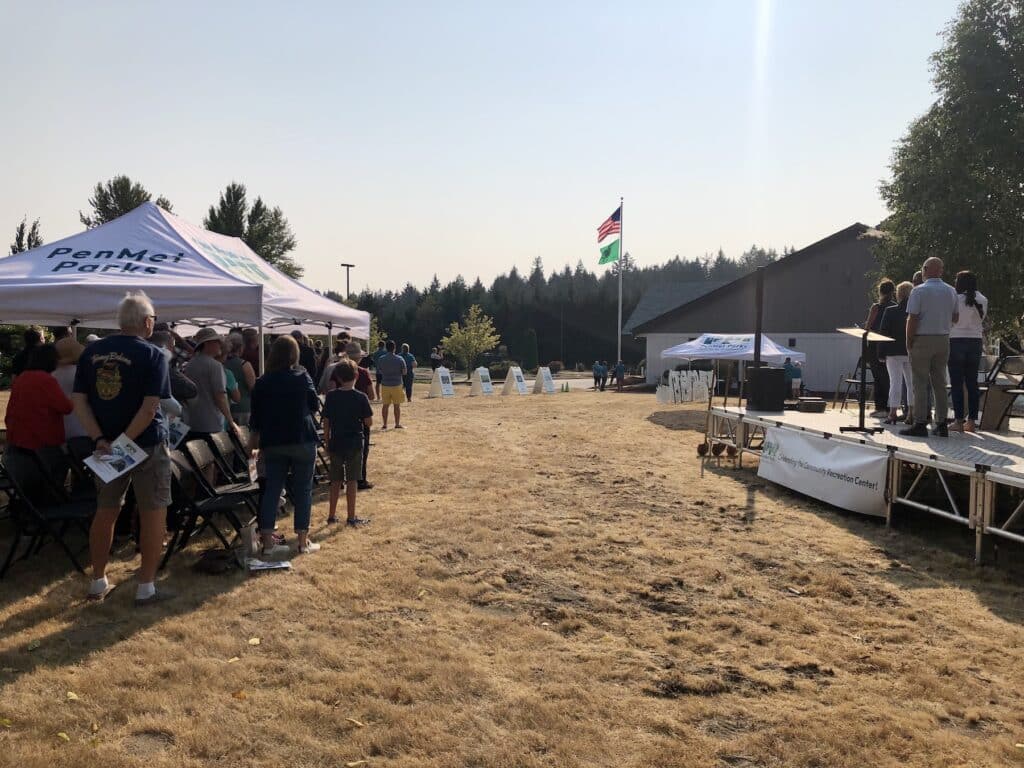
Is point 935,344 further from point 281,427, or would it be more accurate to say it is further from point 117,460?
point 117,460

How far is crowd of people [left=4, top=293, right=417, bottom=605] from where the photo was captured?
13.6ft

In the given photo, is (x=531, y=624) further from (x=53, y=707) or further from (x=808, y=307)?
(x=808, y=307)

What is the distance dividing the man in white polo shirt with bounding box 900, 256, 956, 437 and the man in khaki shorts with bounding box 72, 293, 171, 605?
6.47 metres

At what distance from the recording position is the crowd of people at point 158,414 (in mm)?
4137

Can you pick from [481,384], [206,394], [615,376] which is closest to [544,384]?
[481,384]

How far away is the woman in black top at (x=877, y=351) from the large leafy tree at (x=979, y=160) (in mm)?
11162

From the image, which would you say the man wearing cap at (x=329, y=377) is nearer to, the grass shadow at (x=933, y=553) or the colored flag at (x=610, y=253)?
the grass shadow at (x=933, y=553)

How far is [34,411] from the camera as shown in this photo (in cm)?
532

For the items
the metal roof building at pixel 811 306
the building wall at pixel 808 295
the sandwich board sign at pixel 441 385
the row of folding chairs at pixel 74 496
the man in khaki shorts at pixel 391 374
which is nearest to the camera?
the row of folding chairs at pixel 74 496

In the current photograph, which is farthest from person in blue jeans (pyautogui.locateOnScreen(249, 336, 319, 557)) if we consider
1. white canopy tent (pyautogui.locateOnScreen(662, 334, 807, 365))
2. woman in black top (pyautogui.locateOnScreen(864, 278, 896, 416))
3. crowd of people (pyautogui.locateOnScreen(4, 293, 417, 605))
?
white canopy tent (pyautogui.locateOnScreen(662, 334, 807, 365))

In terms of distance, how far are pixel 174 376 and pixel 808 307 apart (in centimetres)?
3153

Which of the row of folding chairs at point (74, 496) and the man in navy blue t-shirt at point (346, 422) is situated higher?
the man in navy blue t-shirt at point (346, 422)

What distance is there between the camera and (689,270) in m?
141

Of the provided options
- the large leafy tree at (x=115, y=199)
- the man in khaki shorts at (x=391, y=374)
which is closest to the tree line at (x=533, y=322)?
the large leafy tree at (x=115, y=199)
